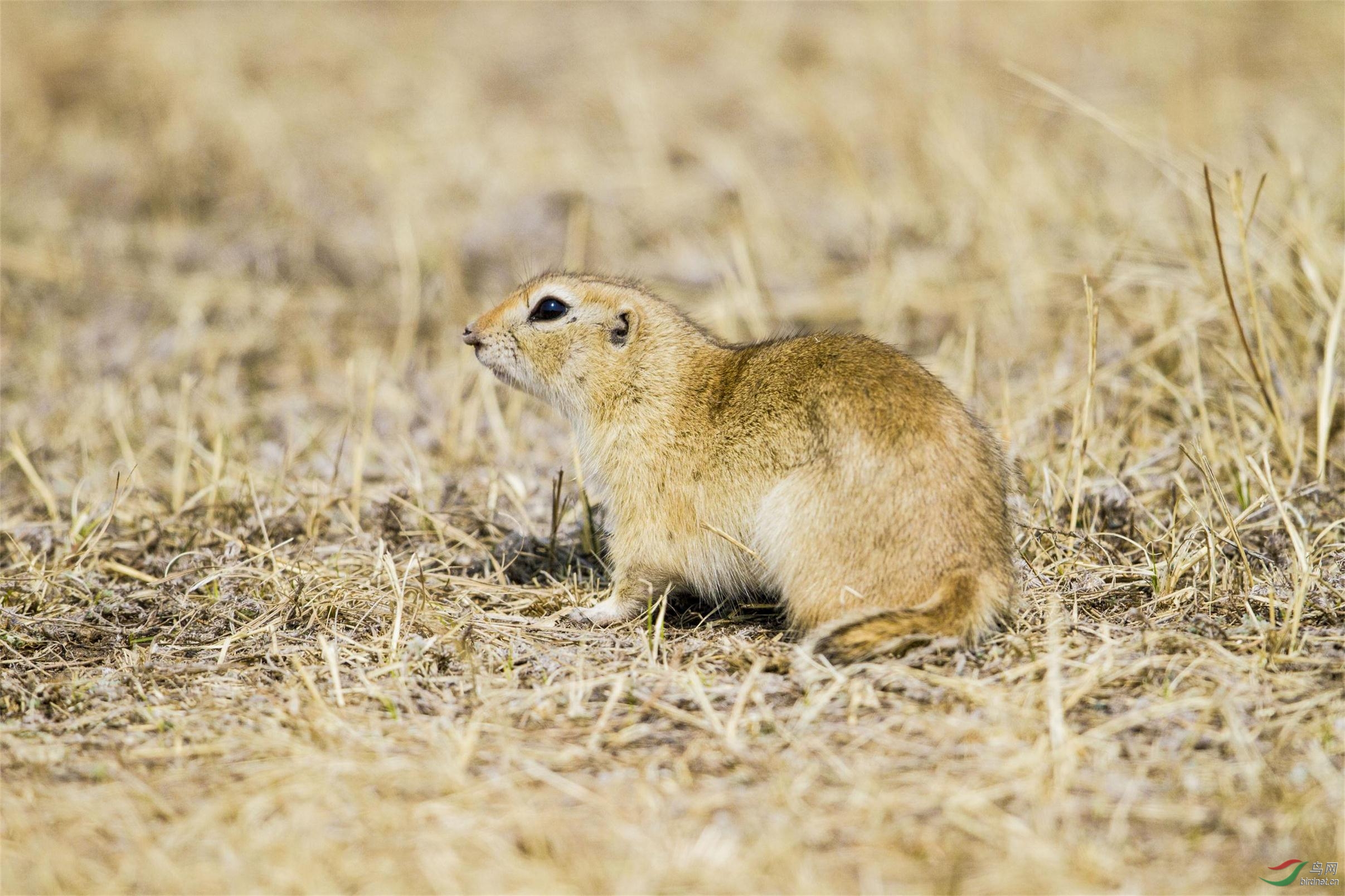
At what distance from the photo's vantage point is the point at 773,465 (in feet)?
10.9

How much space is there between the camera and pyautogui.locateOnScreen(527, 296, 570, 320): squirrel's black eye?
3.89 metres

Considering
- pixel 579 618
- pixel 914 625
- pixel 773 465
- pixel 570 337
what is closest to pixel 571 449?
pixel 570 337

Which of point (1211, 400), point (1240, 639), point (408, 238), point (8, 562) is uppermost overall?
point (408, 238)

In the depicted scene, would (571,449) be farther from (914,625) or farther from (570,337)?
(914,625)

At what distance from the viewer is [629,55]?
9523 millimetres

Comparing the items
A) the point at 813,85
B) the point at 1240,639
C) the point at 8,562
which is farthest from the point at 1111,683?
the point at 813,85

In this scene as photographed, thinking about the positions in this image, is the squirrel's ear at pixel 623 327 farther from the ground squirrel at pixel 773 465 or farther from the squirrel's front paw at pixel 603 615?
the squirrel's front paw at pixel 603 615

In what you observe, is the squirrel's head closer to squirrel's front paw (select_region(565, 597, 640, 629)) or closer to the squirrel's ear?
the squirrel's ear

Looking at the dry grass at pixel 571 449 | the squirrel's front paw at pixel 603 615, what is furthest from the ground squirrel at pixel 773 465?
the dry grass at pixel 571 449

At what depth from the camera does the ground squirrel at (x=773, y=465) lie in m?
3.03

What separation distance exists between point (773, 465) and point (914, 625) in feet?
2.09

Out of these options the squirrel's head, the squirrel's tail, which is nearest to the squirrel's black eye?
the squirrel's head

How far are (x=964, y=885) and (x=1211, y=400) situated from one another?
2.93 meters

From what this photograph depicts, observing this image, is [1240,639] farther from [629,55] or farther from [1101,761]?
[629,55]
